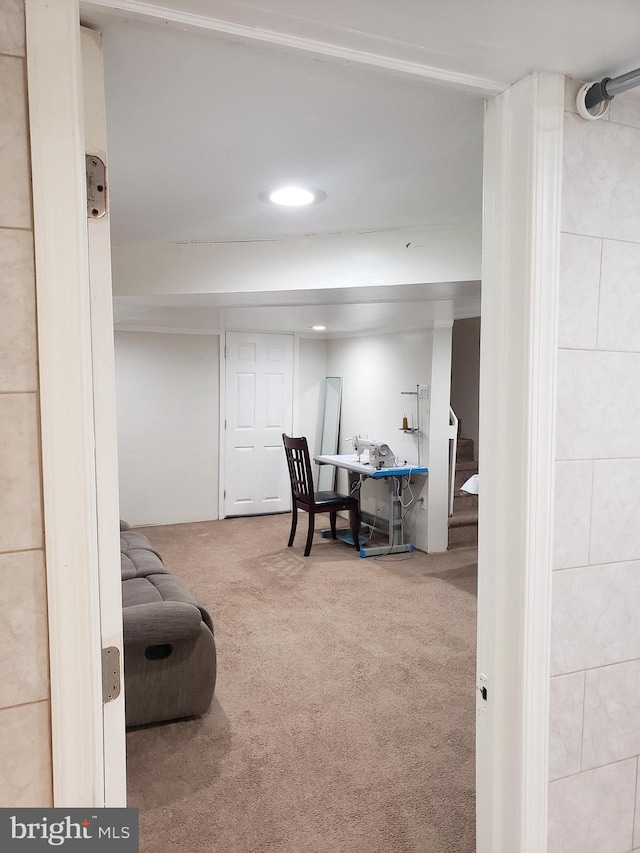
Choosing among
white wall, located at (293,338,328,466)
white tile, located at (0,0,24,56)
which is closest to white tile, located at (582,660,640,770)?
white tile, located at (0,0,24,56)

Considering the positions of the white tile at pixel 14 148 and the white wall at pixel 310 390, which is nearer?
the white tile at pixel 14 148

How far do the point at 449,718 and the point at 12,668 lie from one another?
7.76ft

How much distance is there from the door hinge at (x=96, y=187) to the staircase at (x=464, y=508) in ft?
16.5

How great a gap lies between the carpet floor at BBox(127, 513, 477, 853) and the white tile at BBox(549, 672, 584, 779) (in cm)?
94

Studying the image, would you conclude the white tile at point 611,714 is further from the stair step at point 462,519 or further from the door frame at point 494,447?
the stair step at point 462,519

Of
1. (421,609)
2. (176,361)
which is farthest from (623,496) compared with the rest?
(176,361)

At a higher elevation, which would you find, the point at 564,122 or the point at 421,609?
the point at 564,122

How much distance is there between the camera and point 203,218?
7.53ft

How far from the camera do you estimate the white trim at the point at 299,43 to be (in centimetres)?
91

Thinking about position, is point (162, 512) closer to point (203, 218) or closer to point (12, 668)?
point (203, 218)

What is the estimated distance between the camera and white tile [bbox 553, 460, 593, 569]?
48.8 inches

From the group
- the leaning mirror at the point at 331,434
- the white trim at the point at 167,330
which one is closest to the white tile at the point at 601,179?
the white trim at the point at 167,330

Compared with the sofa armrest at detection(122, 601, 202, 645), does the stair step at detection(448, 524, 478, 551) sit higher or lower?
lower

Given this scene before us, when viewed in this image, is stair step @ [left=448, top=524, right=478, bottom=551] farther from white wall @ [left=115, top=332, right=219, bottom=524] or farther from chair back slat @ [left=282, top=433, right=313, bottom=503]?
white wall @ [left=115, top=332, right=219, bottom=524]
